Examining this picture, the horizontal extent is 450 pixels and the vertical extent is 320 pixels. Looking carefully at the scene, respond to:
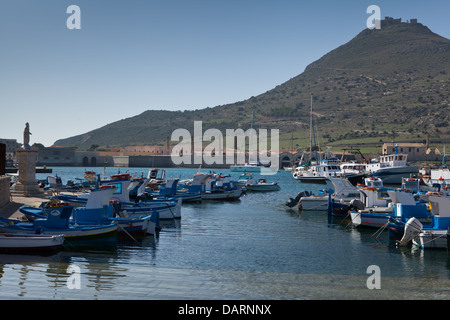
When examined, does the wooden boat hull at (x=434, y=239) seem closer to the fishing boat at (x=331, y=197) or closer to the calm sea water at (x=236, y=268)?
the calm sea water at (x=236, y=268)

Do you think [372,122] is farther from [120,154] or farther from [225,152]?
[120,154]

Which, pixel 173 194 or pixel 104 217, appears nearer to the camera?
pixel 104 217

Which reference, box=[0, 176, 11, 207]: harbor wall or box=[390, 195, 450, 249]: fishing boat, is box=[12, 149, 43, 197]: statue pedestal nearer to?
box=[0, 176, 11, 207]: harbor wall

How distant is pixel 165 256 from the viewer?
64.5ft

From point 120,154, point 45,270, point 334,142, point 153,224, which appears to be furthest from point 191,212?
point 120,154

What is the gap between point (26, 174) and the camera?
3353cm

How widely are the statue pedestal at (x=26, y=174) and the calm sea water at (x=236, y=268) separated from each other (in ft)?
42.2

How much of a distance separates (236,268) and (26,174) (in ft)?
71.0

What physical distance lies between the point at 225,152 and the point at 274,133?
29.2 meters

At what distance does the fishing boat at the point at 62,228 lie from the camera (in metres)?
19.1

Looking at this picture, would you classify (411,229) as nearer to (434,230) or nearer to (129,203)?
(434,230)

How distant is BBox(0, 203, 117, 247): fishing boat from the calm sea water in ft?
3.20

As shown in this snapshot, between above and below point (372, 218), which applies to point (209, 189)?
above

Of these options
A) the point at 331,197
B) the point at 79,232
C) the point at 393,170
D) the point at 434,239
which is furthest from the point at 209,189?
the point at 393,170
